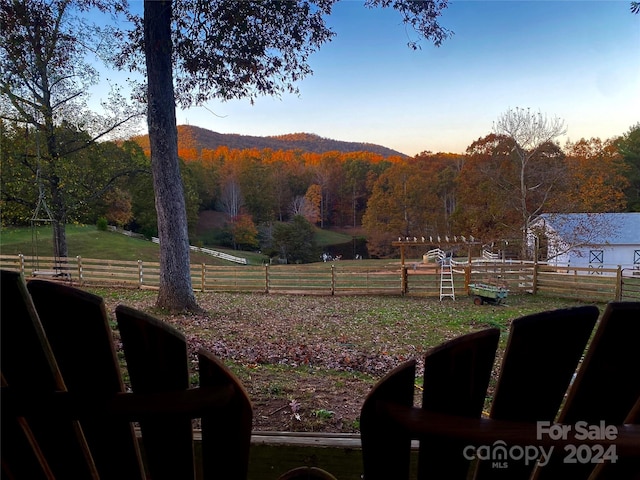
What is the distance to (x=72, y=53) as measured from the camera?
157 centimetres

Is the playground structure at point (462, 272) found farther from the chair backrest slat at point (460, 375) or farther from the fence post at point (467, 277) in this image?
the chair backrest slat at point (460, 375)

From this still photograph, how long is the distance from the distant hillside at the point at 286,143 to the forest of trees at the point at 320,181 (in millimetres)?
78

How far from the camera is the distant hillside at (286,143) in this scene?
178 centimetres

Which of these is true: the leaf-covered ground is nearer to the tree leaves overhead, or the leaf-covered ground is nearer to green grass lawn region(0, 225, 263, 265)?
green grass lawn region(0, 225, 263, 265)

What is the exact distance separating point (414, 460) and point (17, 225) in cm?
212

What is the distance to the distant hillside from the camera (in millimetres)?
1778

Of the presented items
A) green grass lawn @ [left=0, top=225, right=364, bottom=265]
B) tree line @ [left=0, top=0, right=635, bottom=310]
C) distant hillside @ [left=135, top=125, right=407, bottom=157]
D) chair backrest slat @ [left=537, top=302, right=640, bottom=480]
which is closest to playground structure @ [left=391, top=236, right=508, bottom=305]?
green grass lawn @ [left=0, top=225, right=364, bottom=265]

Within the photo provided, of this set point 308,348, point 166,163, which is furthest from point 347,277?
point 308,348

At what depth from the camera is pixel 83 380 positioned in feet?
1.17

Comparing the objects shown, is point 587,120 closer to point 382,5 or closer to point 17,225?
point 382,5

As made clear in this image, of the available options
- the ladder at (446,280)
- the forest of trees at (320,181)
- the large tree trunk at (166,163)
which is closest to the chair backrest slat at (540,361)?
the forest of trees at (320,181)

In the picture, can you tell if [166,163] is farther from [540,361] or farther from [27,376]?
[540,361]

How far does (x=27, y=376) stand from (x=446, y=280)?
22.9 ft

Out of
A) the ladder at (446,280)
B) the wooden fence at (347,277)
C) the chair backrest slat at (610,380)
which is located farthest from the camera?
the ladder at (446,280)
